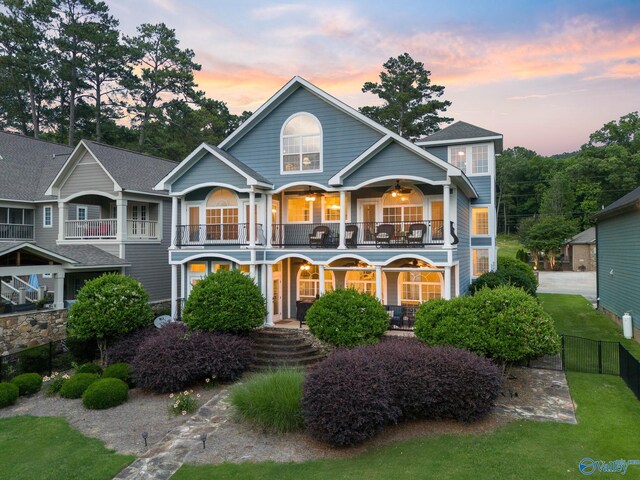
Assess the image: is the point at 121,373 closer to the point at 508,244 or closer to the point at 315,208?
the point at 315,208

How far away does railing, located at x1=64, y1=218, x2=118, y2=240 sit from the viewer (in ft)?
64.2

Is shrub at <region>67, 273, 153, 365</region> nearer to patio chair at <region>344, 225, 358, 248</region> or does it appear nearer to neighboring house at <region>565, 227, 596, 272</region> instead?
patio chair at <region>344, 225, 358, 248</region>

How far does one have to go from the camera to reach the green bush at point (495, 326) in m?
10.1

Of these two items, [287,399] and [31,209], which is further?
[31,209]

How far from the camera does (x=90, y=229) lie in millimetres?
20031

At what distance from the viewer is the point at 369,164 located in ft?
48.9

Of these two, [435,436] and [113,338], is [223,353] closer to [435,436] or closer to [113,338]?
[113,338]

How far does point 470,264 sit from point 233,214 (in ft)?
37.5

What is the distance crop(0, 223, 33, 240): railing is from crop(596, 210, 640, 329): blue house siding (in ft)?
90.1

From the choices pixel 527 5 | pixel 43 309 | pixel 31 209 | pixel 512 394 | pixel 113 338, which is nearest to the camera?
pixel 512 394

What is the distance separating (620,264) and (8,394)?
22649mm

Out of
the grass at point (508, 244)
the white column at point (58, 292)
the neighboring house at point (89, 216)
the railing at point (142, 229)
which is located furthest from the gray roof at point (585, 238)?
the white column at point (58, 292)

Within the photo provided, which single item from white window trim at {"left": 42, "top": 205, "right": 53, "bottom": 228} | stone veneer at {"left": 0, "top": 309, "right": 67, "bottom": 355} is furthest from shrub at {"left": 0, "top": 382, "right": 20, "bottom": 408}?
white window trim at {"left": 42, "top": 205, "right": 53, "bottom": 228}

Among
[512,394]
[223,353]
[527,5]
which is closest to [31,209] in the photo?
[223,353]
